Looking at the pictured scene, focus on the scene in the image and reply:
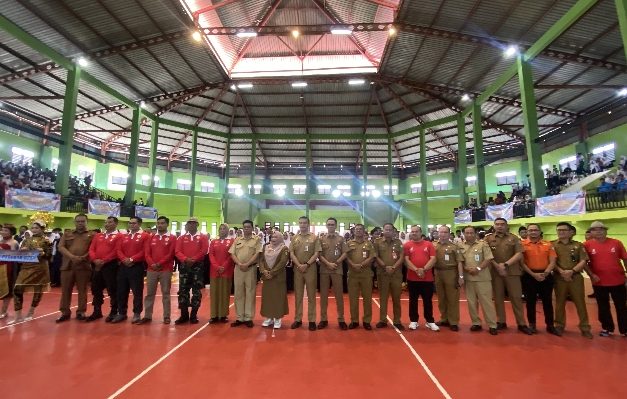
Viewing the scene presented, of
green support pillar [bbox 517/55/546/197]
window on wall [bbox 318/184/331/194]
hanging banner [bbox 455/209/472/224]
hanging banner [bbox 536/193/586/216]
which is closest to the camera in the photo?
hanging banner [bbox 536/193/586/216]

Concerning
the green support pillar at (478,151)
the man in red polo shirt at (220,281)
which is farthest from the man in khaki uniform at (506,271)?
the green support pillar at (478,151)

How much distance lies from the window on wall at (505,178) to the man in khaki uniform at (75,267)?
75.7 ft

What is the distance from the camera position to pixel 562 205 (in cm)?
975

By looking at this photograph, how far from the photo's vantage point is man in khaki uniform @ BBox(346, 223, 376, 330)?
205 inches

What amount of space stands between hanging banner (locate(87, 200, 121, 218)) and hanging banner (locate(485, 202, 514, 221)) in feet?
52.7

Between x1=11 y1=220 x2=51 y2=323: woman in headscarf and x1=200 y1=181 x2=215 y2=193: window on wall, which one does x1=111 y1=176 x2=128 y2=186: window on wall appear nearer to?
x1=200 y1=181 x2=215 y2=193: window on wall

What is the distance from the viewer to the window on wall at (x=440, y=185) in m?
25.6

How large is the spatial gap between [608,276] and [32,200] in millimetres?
14844

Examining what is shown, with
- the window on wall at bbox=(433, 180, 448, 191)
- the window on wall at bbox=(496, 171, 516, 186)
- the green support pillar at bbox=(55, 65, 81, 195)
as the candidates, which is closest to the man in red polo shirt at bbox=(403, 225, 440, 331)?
the green support pillar at bbox=(55, 65, 81, 195)

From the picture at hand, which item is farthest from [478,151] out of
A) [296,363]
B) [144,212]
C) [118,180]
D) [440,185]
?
[118,180]

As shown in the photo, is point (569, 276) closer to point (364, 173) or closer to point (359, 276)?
Answer: point (359, 276)

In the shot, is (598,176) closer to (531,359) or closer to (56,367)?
(531,359)

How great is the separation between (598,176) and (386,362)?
13329 millimetres

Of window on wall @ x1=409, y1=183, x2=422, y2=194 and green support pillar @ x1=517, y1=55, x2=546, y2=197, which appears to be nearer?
green support pillar @ x1=517, y1=55, x2=546, y2=197
